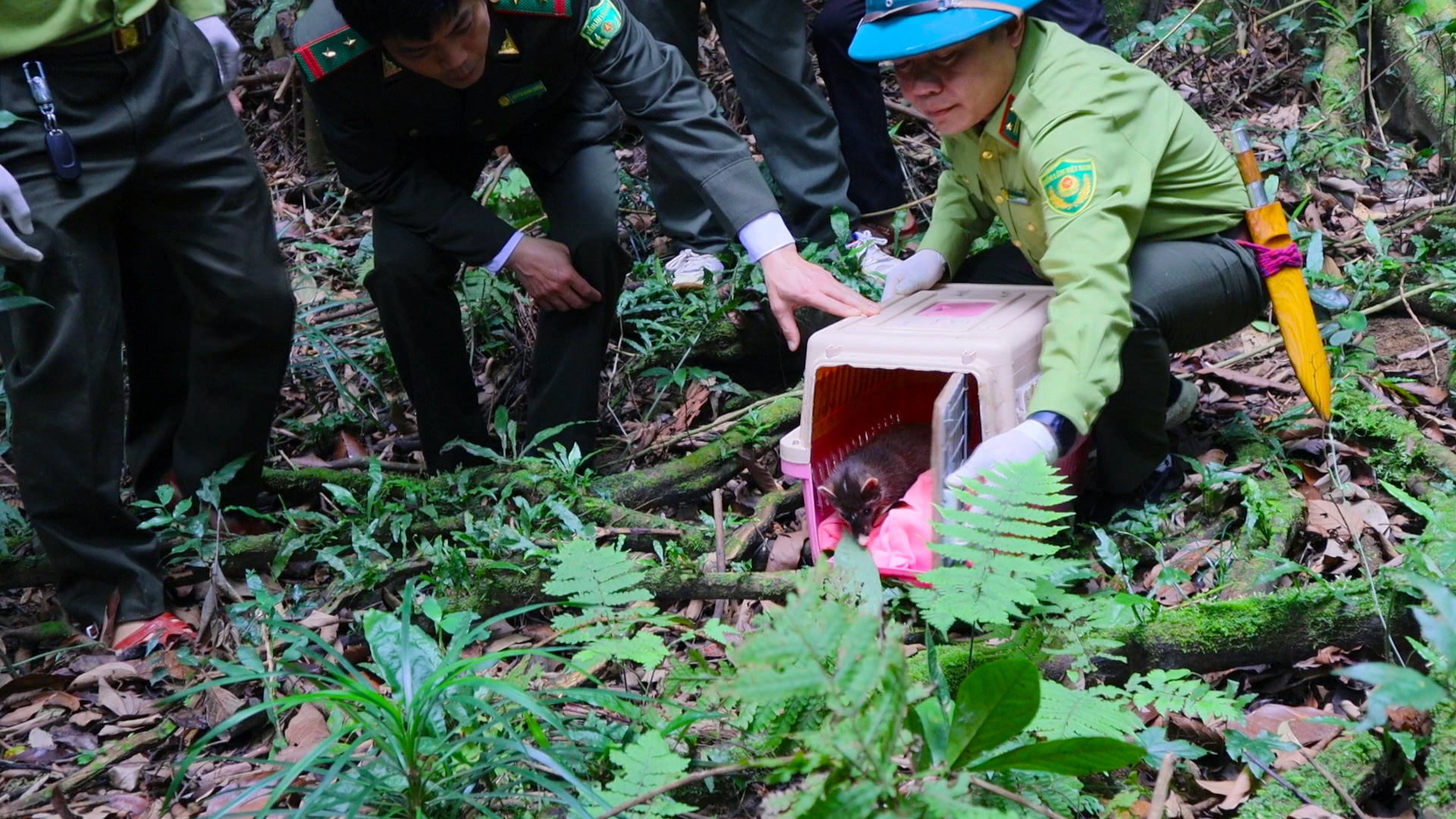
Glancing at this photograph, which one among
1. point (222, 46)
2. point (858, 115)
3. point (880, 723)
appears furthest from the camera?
point (858, 115)

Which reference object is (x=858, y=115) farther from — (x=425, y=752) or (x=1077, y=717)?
(x=425, y=752)

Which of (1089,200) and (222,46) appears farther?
(222,46)

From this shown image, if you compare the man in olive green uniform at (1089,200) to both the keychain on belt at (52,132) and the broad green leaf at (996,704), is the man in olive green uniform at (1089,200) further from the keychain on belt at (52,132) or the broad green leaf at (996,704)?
the keychain on belt at (52,132)

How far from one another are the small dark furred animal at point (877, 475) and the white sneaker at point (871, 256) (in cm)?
97

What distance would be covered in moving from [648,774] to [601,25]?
248 cm

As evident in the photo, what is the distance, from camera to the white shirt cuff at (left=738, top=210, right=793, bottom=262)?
11.3 feet

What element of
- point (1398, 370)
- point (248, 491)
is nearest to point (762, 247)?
point (248, 491)

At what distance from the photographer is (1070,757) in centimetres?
159

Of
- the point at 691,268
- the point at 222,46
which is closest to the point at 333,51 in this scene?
the point at 222,46

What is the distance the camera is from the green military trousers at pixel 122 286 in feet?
9.81

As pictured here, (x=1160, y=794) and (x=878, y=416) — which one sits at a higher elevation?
(x=1160, y=794)

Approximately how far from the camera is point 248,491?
370cm

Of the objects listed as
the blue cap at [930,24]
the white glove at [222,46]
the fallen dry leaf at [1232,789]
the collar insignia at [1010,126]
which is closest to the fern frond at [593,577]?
the fallen dry leaf at [1232,789]

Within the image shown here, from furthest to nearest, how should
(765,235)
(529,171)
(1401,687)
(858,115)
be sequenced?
1. (858,115)
2. (529,171)
3. (765,235)
4. (1401,687)
